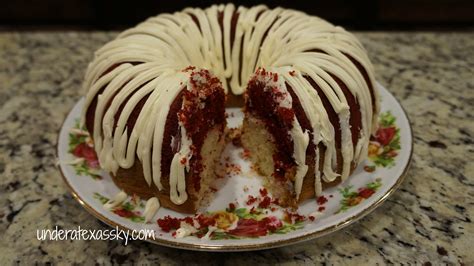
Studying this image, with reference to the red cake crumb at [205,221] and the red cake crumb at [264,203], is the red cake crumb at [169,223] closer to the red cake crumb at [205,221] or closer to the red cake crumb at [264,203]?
the red cake crumb at [205,221]

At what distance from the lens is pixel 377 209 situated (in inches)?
60.4

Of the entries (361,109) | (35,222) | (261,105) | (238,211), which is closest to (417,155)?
(361,109)

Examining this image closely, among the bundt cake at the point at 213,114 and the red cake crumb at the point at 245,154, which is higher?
the bundt cake at the point at 213,114

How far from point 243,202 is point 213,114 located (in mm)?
331

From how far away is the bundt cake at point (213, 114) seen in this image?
1.41m

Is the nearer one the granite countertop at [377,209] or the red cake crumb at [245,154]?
the granite countertop at [377,209]

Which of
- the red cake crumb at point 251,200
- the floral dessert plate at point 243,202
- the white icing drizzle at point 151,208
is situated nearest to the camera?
the floral dessert plate at point 243,202

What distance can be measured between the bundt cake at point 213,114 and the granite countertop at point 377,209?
0.19m

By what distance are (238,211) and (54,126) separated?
1.01 metres

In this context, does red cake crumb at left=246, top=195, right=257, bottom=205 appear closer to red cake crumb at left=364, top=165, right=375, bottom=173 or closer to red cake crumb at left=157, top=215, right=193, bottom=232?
red cake crumb at left=157, top=215, right=193, bottom=232

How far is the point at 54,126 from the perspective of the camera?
2.04 metres

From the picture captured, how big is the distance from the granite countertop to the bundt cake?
0.63ft

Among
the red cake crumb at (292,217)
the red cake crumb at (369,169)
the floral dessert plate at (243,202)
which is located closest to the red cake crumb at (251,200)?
the floral dessert plate at (243,202)

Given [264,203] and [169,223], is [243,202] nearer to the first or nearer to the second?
[264,203]
